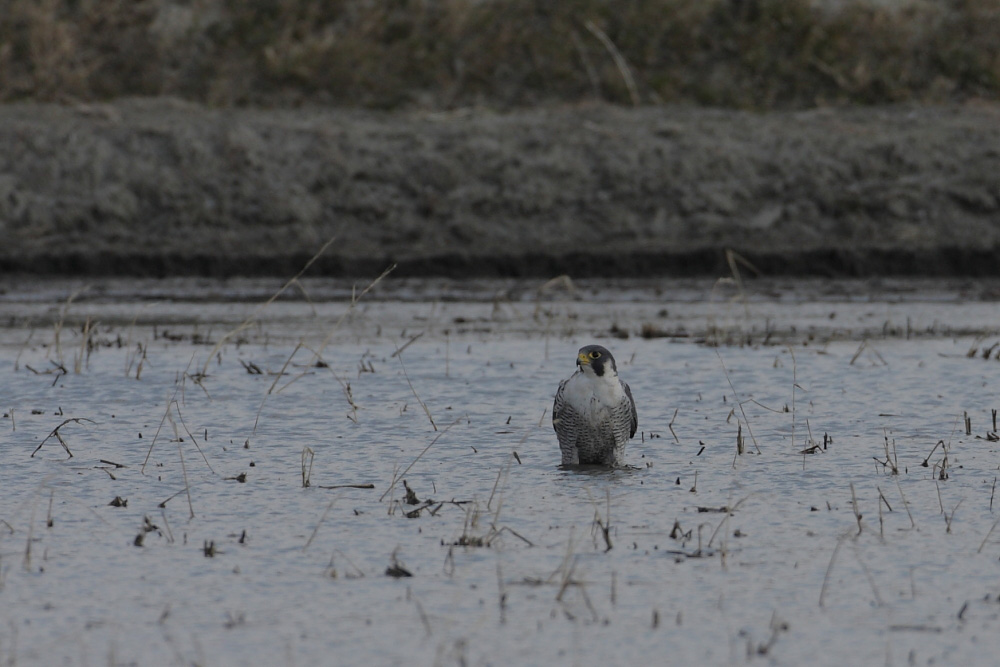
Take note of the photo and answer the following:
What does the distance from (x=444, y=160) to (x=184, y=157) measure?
11.3 feet

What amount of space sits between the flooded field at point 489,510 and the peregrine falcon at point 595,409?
0.17m

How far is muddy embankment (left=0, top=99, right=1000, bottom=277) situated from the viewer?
17.8 m

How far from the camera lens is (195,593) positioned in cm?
451

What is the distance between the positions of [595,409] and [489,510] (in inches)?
30.6

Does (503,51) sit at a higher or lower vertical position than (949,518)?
higher

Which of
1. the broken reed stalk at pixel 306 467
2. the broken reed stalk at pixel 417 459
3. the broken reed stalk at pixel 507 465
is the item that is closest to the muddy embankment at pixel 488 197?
the broken reed stalk at pixel 507 465

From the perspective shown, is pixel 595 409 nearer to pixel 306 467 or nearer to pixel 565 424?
pixel 565 424

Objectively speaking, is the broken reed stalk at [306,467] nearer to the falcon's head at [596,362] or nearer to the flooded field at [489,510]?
the flooded field at [489,510]

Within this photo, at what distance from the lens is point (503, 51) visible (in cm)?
2517

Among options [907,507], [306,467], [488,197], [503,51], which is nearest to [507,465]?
[306,467]

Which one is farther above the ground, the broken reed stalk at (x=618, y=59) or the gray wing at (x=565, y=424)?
the broken reed stalk at (x=618, y=59)

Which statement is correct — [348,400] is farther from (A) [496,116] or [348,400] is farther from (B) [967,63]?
(B) [967,63]

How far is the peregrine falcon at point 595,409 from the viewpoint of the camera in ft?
20.1

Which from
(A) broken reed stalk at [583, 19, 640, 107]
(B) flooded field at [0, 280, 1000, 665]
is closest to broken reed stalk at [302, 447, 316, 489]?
(B) flooded field at [0, 280, 1000, 665]
